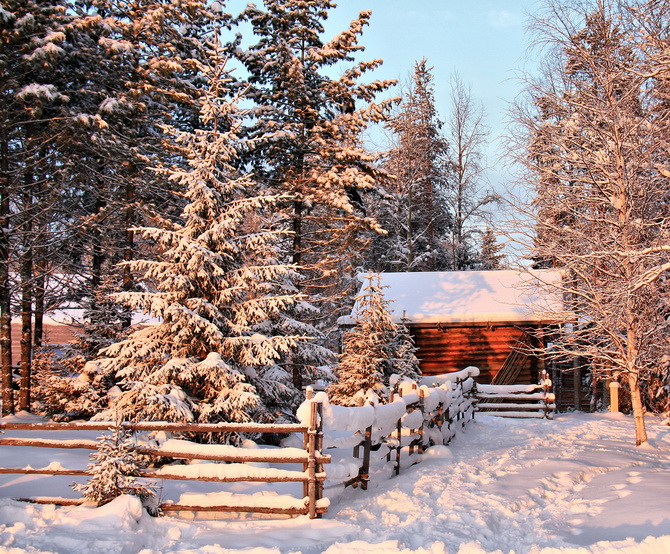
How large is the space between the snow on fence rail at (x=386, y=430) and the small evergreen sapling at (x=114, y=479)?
2104 millimetres

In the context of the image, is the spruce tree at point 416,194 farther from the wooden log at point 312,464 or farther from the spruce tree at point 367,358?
the wooden log at point 312,464

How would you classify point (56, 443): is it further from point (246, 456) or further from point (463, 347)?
point (463, 347)

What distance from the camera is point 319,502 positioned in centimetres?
642

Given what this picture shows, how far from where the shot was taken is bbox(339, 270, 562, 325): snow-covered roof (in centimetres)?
1945

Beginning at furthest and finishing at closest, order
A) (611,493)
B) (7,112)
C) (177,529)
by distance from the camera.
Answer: (7,112) < (611,493) < (177,529)

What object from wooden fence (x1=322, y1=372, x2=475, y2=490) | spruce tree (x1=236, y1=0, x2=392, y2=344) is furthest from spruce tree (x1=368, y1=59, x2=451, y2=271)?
wooden fence (x1=322, y1=372, x2=475, y2=490)

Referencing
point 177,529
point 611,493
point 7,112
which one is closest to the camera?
point 177,529

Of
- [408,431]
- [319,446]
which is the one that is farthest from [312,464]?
[408,431]

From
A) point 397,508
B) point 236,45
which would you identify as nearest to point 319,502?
point 397,508

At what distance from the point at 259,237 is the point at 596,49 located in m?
8.01

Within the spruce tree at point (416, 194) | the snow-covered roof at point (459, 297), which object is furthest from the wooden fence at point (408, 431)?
the spruce tree at point (416, 194)

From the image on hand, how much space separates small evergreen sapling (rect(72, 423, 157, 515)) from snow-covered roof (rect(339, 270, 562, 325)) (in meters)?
11.1

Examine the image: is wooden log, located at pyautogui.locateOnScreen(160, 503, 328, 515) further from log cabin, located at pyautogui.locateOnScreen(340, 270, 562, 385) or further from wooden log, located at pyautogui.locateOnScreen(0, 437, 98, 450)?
log cabin, located at pyautogui.locateOnScreen(340, 270, 562, 385)

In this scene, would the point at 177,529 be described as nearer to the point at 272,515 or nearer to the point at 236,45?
the point at 272,515
